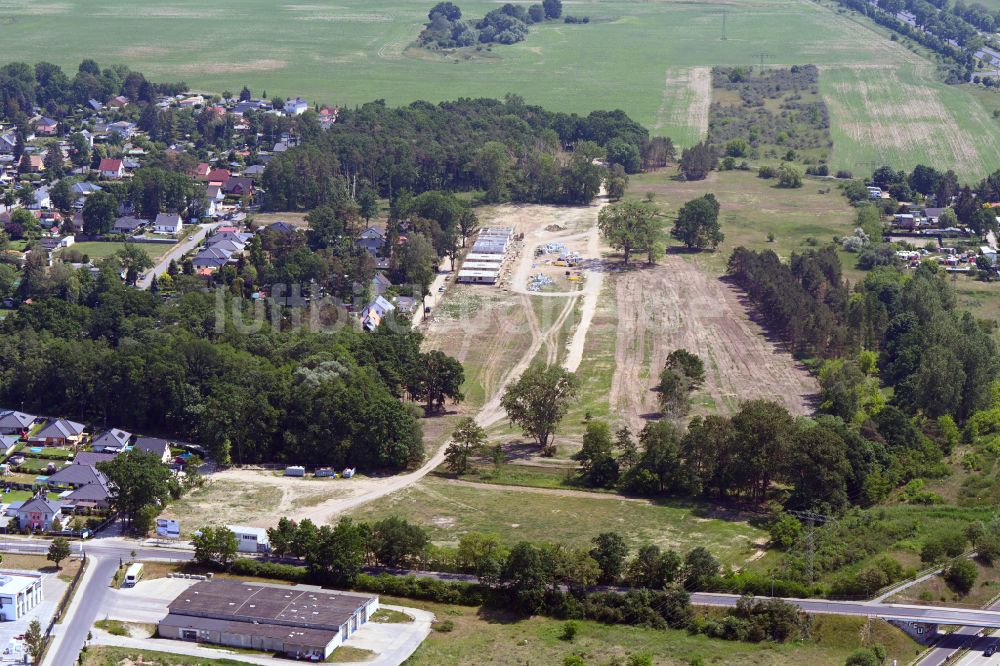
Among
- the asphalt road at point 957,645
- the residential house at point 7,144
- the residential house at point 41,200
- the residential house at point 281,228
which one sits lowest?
the asphalt road at point 957,645

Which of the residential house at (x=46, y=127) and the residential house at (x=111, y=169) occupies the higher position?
the residential house at (x=46, y=127)

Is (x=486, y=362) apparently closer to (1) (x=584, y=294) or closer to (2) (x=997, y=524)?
(1) (x=584, y=294)

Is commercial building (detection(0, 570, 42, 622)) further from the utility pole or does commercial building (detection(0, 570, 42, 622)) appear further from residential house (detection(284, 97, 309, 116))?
residential house (detection(284, 97, 309, 116))

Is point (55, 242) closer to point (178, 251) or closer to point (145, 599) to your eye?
point (178, 251)

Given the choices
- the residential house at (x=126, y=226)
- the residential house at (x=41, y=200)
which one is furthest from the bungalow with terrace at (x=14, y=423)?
the residential house at (x=41, y=200)

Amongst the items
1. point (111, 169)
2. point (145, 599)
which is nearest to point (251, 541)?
point (145, 599)

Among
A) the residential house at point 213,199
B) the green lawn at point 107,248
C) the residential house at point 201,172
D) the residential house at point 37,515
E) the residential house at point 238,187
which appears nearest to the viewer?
the residential house at point 37,515

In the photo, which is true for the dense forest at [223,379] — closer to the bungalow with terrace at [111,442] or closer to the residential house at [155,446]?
the residential house at [155,446]

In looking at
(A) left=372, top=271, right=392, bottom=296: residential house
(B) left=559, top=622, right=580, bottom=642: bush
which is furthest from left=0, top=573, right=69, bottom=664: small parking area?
(A) left=372, top=271, right=392, bottom=296: residential house
